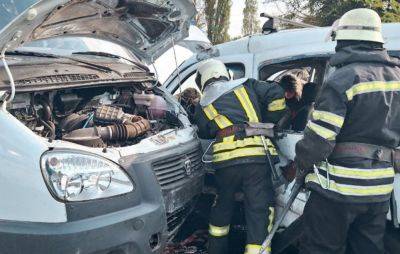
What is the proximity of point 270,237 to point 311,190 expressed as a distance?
0.49m

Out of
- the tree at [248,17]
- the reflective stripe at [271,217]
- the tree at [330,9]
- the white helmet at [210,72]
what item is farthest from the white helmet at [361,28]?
the tree at [248,17]

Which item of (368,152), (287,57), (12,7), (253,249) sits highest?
(12,7)

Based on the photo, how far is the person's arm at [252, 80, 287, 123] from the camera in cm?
348

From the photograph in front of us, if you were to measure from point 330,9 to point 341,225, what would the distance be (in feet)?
33.0

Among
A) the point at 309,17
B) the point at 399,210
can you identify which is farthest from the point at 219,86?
the point at 309,17

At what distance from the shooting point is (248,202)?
3.46 meters

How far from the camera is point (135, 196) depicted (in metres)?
2.54

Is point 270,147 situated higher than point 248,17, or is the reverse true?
point 248,17

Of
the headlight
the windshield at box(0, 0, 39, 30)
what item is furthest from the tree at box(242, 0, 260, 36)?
the headlight

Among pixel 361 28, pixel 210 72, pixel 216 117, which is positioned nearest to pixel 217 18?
pixel 210 72

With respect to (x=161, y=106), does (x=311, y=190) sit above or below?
below

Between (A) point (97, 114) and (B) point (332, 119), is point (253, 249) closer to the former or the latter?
(B) point (332, 119)

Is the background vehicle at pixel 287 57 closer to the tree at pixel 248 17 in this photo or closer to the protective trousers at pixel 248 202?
the protective trousers at pixel 248 202

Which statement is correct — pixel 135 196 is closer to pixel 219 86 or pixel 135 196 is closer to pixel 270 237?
pixel 270 237
